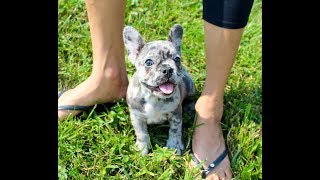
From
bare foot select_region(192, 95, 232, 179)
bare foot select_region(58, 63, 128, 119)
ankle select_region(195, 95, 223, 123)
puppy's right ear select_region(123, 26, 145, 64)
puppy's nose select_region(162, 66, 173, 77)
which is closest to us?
puppy's nose select_region(162, 66, 173, 77)

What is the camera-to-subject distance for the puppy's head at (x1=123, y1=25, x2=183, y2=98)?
93.7 inches

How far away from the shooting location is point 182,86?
9.02 feet

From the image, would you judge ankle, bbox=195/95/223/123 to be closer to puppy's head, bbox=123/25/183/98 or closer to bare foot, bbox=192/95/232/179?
bare foot, bbox=192/95/232/179

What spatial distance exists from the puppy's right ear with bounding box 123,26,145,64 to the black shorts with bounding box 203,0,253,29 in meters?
0.36

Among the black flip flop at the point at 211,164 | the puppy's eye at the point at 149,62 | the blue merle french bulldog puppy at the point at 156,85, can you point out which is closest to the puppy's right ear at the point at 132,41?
the blue merle french bulldog puppy at the point at 156,85

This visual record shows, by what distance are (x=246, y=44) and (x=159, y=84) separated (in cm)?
146

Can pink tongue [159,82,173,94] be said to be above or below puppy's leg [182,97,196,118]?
above

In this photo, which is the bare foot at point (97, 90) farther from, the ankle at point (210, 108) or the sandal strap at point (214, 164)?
the sandal strap at point (214, 164)

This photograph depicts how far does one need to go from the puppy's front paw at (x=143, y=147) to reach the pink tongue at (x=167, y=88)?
398mm

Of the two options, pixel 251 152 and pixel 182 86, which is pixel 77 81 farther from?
pixel 251 152

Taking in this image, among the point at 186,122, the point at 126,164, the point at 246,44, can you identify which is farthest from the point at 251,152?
the point at 246,44

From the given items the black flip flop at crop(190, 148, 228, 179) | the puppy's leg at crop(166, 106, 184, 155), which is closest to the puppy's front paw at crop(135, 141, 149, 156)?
the puppy's leg at crop(166, 106, 184, 155)

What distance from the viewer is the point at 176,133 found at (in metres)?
2.69

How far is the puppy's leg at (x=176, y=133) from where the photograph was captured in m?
2.67
